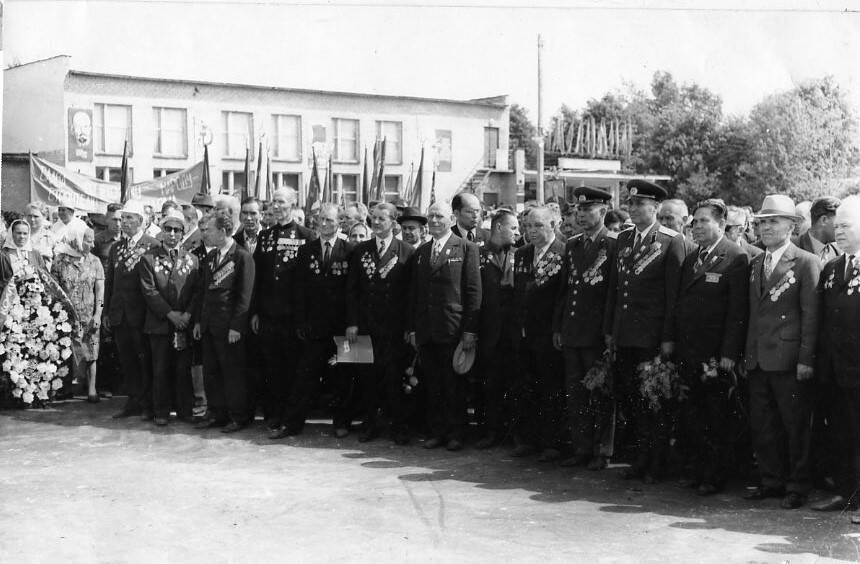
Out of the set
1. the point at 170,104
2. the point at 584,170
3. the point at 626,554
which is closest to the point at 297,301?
the point at 626,554

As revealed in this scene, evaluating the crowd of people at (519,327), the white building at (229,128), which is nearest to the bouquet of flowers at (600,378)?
the crowd of people at (519,327)

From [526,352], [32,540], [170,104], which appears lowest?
[32,540]

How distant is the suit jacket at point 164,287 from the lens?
9219 mm

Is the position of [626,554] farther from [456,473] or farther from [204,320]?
[204,320]

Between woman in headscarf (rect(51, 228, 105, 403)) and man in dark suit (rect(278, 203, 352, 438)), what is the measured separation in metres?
2.96

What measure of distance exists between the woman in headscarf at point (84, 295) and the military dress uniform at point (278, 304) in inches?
100

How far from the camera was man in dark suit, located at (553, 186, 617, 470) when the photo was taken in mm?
7438

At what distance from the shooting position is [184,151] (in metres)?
38.7

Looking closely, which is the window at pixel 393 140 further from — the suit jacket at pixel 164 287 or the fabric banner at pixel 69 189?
the suit jacket at pixel 164 287

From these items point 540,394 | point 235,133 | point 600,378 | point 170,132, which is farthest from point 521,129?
point 600,378

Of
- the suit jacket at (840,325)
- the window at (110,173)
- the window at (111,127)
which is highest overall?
the window at (111,127)

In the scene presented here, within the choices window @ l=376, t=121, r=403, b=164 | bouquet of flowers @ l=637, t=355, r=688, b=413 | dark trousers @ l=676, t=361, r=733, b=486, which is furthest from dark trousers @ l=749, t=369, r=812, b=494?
window @ l=376, t=121, r=403, b=164

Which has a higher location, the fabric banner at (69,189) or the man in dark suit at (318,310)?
the fabric banner at (69,189)

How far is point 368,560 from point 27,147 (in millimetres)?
32623
